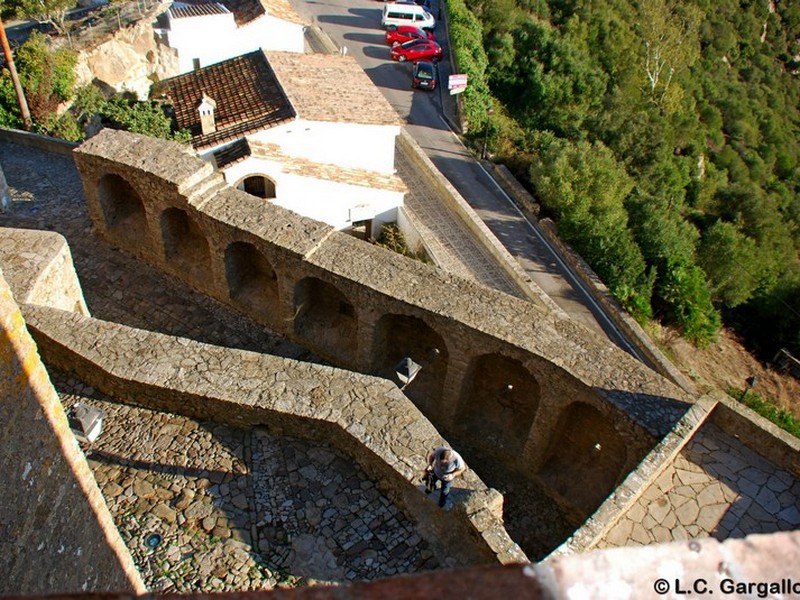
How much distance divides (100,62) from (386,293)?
15.4 metres

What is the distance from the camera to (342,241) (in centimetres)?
1197

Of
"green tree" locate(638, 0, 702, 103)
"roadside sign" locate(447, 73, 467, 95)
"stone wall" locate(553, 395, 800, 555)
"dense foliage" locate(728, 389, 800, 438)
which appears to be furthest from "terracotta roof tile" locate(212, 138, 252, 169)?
"green tree" locate(638, 0, 702, 103)

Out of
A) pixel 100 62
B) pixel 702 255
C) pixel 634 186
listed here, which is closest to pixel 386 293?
pixel 100 62

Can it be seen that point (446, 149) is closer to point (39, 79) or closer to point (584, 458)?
point (39, 79)

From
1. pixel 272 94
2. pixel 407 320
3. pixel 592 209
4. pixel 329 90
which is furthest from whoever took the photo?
pixel 592 209

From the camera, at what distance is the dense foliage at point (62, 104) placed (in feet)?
57.2

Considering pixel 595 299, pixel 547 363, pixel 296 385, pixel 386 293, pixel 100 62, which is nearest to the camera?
pixel 296 385

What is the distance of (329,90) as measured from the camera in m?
18.2

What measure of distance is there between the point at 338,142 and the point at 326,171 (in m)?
0.83

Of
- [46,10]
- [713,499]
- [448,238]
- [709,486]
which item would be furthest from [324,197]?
[46,10]

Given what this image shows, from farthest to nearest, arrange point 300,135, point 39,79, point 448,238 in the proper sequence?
point 448,238 → point 39,79 → point 300,135

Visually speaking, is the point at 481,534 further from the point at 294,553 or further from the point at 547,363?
the point at 547,363

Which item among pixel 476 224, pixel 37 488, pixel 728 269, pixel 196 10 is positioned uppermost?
pixel 37 488

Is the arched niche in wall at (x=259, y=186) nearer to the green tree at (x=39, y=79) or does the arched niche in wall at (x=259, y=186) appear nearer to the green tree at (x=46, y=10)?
the green tree at (x=39, y=79)
